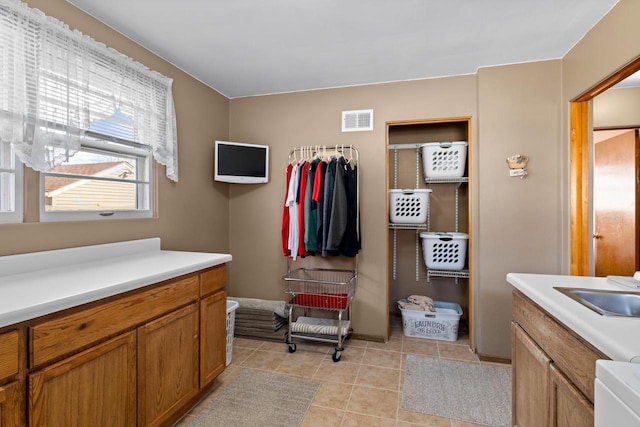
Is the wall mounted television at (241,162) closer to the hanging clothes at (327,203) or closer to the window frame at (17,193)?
the hanging clothes at (327,203)

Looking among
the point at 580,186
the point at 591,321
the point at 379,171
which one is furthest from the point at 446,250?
the point at 591,321

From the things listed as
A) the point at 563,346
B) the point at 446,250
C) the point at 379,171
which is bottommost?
the point at 563,346

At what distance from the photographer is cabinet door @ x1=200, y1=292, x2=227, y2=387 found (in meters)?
1.94

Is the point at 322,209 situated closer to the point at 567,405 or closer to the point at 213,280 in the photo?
the point at 213,280

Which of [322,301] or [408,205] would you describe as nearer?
[322,301]

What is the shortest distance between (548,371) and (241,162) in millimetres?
2697

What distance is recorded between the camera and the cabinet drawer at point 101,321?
1118 millimetres

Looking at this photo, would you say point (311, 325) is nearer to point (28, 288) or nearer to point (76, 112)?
point (28, 288)

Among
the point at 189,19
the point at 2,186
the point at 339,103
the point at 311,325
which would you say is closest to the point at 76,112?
the point at 2,186

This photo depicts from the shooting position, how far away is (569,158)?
2.36 meters

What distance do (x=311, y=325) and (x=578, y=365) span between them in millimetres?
2130

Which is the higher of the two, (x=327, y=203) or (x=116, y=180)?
(x=116, y=180)

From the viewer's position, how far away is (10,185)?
62.2 inches

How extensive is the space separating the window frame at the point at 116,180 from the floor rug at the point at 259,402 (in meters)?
1.38
